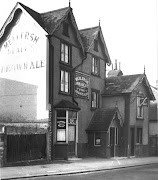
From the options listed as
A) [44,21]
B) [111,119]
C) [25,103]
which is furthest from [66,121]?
[44,21]

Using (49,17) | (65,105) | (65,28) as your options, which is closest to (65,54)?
(65,28)

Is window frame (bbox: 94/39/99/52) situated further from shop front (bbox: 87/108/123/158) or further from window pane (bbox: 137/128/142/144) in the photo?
window pane (bbox: 137/128/142/144)

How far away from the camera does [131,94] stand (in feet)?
95.0

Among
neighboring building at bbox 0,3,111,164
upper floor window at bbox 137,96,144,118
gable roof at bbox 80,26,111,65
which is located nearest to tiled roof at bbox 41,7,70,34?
neighboring building at bbox 0,3,111,164

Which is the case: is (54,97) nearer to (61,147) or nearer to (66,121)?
(66,121)

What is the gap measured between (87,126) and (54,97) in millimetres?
5581

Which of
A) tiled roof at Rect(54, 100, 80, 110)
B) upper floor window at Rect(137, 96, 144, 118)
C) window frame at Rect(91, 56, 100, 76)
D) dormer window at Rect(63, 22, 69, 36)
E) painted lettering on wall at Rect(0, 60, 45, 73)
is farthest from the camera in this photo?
upper floor window at Rect(137, 96, 144, 118)

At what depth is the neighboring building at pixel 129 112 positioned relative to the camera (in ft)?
93.5

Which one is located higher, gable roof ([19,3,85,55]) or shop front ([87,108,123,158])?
gable roof ([19,3,85,55])

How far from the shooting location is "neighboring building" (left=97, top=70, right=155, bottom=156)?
2850 cm

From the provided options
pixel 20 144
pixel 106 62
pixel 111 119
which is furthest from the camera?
pixel 106 62

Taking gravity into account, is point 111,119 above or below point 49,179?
above

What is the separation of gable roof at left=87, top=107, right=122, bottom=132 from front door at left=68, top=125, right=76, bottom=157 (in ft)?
7.38

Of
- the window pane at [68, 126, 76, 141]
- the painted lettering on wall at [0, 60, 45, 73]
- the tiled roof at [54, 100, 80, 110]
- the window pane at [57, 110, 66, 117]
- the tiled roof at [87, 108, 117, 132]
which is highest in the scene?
the painted lettering on wall at [0, 60, 45, 73]
